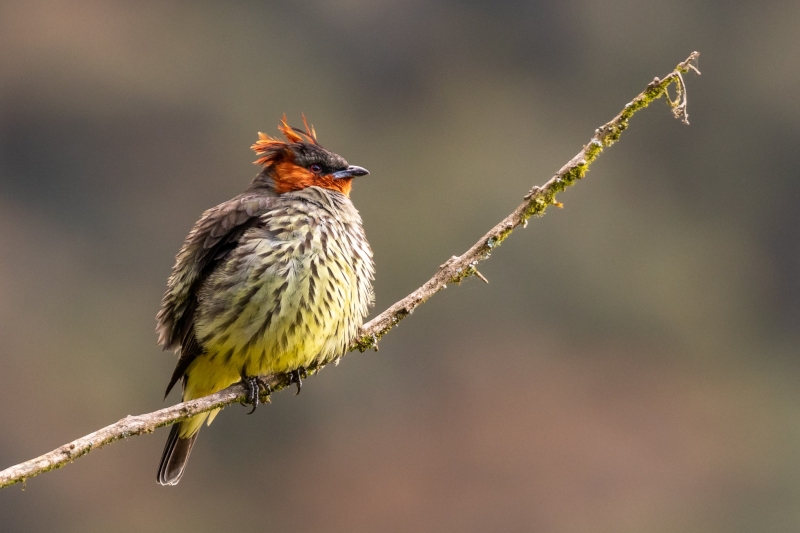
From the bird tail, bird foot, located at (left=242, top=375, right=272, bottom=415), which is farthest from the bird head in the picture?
the bird tail

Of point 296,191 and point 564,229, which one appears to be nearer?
point 296,191

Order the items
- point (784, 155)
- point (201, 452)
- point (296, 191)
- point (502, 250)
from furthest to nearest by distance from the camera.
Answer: point (784, 155)
point (502, 250)
point (201, 452)
point (296, 191)

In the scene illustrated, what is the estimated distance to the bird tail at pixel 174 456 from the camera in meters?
5.71

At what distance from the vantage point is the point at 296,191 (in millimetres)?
5668

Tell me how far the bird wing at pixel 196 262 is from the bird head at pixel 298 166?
0.27 m

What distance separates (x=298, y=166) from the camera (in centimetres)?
580

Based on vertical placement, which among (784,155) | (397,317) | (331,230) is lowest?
(397,317)

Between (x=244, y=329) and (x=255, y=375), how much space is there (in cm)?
27

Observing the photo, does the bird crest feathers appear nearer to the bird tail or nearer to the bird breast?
the bird breast

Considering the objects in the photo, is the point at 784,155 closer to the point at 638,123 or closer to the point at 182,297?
the point at 638,123

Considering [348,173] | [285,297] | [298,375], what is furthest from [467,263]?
[348,173]

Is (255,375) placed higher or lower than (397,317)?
lower

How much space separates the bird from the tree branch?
7.0 inches

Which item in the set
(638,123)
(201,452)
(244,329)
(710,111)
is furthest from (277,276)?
(710,111)
